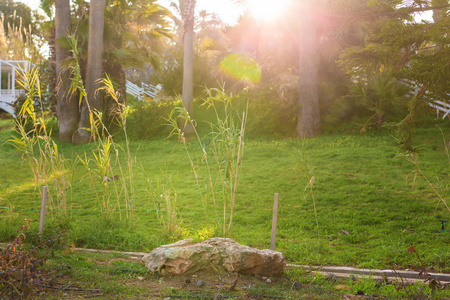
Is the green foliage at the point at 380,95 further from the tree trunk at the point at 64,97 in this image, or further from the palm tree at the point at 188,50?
the tree trunk at the point at 64,97

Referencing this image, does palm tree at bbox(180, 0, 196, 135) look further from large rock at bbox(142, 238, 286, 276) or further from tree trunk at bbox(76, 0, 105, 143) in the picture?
large rock at bbox(142, 238, 286, 276)

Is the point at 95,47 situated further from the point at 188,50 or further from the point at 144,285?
the point at 144,285

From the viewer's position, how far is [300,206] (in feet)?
21.3

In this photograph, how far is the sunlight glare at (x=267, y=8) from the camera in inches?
516

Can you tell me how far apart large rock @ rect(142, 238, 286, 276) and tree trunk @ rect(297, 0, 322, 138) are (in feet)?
30.0

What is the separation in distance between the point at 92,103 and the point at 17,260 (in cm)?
1213

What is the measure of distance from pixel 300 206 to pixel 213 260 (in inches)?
133

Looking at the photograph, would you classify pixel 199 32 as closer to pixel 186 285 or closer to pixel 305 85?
pixel 305 85

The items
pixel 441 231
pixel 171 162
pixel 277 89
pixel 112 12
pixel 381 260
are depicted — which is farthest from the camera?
pixel 112 12

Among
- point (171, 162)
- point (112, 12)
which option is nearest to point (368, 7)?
point (171, 162)

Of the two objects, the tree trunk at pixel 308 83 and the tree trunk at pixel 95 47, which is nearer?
the tree trunk at pixel 308 83

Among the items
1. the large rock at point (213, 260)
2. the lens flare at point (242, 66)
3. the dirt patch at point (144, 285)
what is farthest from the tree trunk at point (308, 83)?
the dirt patch at point (144, 285)

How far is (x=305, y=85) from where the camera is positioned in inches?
486

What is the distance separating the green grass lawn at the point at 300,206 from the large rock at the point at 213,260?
0.80 metres
